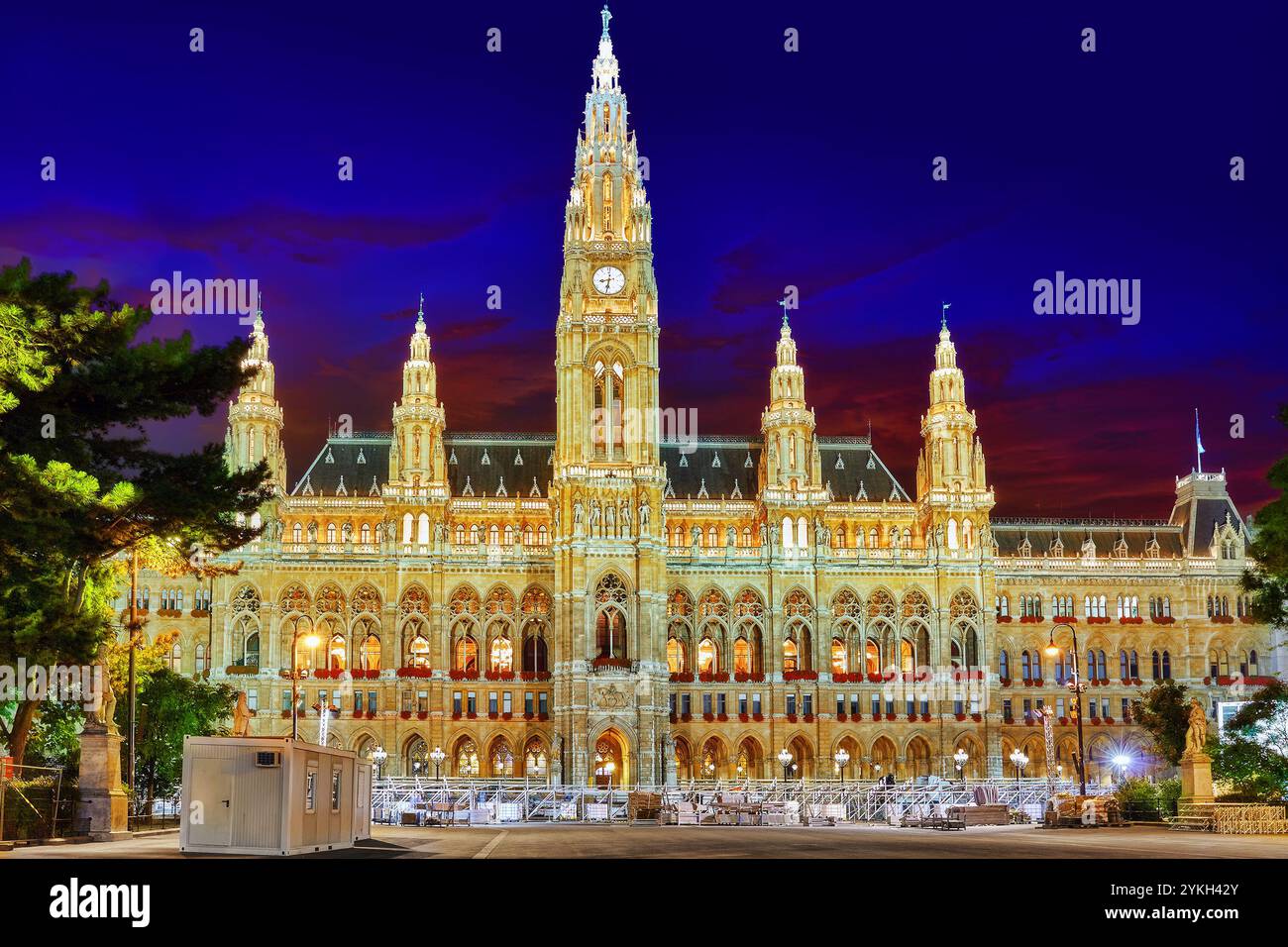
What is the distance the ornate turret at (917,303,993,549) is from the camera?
113750mm

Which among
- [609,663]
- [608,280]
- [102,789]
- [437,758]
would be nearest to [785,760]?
[609,663]

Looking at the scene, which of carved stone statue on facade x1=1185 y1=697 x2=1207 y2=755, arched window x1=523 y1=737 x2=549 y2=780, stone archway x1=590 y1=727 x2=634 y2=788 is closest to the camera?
carved stone statue on facade x1=1185 y1=697 x2=1207 y2=755

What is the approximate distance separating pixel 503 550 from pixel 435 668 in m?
9.75

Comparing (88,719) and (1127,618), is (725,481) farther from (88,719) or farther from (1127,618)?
(88,719)

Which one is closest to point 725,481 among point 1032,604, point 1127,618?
point 1032,604

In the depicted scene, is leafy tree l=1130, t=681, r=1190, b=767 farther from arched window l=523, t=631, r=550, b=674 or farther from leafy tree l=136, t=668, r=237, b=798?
leafy tree l=136, t=668, r=237, b=798

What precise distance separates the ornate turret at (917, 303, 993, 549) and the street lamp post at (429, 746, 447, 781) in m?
39.7

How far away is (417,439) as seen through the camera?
111188mm

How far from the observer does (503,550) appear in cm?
11006

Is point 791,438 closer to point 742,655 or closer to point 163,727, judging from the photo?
point 742,655

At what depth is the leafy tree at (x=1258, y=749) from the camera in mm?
53156

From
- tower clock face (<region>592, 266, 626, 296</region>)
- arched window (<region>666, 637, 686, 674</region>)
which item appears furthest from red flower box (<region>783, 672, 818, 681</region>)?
tower clock face (<region>592, 266, 626, 296</region>)

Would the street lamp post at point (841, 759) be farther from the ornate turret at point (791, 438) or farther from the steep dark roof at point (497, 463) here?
the steep dark roof at point (497, 463)

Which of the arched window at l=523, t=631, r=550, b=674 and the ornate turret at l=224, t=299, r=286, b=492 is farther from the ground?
the ornate turret at l=224, t=299, r=286, b=492
